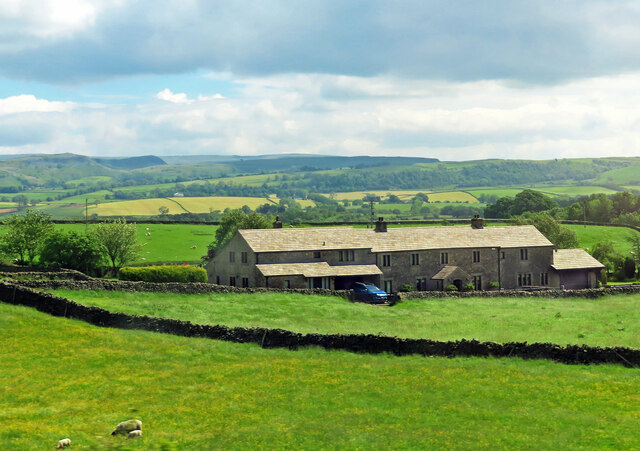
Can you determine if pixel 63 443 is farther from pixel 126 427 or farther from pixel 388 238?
pixel 388 238

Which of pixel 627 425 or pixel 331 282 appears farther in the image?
pixel 331 282

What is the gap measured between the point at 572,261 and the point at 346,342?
5649 cm

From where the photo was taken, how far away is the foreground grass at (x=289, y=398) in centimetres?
2158

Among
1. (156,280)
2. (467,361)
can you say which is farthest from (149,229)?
(467,361)

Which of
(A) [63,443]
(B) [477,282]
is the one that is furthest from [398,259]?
(A) [63,443]

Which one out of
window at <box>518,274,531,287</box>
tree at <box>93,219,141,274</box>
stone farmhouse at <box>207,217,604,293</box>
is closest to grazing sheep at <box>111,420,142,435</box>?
stone farmhouse at <box>207,217,604,293</box>

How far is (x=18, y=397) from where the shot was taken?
25609 millimetres

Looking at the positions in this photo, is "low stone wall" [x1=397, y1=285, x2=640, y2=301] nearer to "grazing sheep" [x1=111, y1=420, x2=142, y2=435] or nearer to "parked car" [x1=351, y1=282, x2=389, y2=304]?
"parked car" [x1=351, y1=282, x2=389, y2=304]

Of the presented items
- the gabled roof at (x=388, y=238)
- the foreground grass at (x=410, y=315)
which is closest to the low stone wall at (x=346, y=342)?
the foreground grass at (x=410, y=315)

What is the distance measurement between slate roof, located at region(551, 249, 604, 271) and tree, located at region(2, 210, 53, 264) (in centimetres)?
5947

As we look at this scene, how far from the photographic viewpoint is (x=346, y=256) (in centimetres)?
7362

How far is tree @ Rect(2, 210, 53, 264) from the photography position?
79.9 metres

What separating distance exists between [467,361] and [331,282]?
126ft

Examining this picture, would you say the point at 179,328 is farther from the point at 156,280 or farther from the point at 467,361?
the point at 156,280
